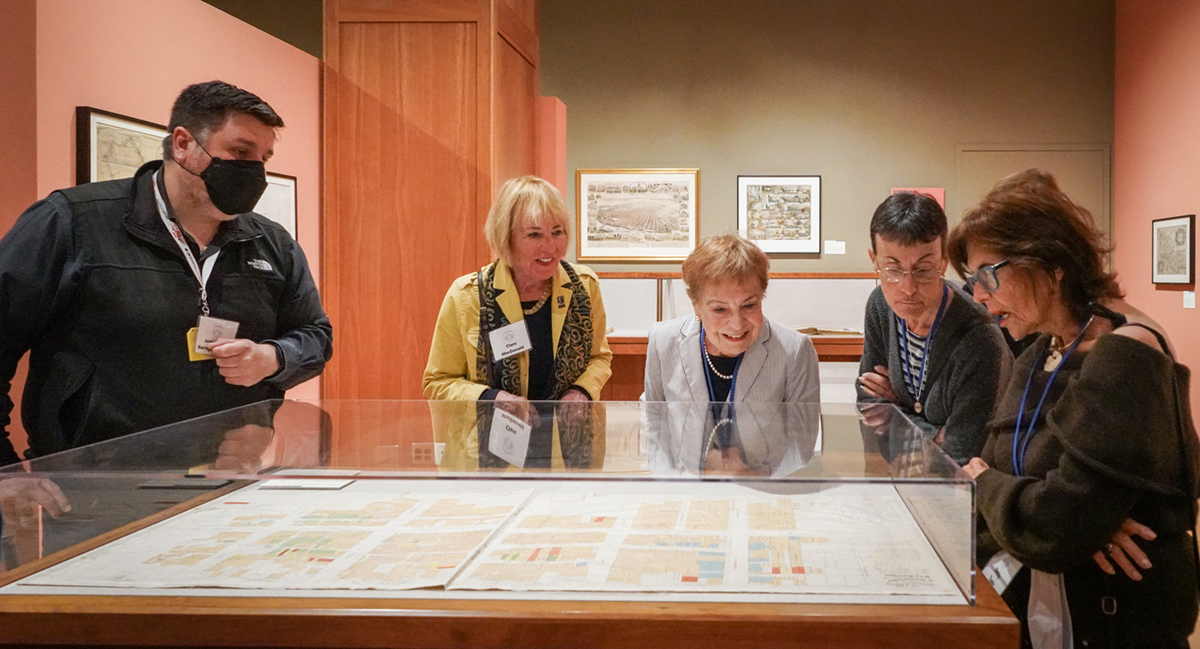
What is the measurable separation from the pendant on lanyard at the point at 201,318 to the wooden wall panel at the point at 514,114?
209cm

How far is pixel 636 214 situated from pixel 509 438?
5.87m

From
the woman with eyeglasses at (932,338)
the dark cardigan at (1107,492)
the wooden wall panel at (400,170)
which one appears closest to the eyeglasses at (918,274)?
the woman with eyeglasses at (932,338)

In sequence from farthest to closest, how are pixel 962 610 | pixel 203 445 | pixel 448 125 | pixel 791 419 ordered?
1. pixel 448 125
2. pixel 791 419
3. pixel 203 445
4. pixel 962 610

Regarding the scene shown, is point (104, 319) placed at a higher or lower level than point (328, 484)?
higher

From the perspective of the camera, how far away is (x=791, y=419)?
1711 mm

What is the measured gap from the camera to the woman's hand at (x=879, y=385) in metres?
2.41

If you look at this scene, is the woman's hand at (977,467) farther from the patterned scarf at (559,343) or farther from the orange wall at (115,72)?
the orange wall at (115,72)

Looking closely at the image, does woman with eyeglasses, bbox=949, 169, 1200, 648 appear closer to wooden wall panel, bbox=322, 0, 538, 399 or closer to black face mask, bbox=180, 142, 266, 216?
black face mask, bbox=180, 142, 266, 216

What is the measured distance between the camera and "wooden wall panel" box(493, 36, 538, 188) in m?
4.15

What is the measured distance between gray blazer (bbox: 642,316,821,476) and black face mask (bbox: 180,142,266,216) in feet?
3.71

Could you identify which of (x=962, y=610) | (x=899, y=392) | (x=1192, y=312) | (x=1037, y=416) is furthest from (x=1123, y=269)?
(x=962, y=610)

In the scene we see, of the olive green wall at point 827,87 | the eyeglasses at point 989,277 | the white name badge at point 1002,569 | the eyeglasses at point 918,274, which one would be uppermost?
the olive green wall at point 827,87

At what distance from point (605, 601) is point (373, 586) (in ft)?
1.04

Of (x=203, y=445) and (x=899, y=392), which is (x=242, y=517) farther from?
(x=899, y=392)
